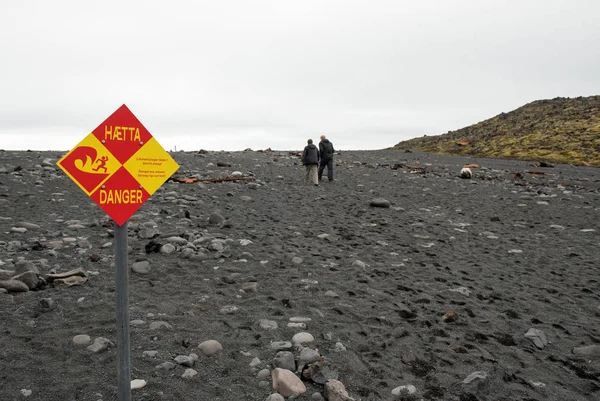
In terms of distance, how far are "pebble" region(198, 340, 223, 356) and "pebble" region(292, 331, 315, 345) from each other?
0.80m

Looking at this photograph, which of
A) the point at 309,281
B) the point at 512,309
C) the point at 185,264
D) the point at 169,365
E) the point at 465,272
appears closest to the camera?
the point at 169,365

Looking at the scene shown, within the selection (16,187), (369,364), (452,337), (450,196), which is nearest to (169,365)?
(369,364)

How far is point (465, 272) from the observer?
23.9 ft

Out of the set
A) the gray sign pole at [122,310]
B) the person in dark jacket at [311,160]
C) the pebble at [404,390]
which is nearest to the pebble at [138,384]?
the gray sign pole at [122,310]

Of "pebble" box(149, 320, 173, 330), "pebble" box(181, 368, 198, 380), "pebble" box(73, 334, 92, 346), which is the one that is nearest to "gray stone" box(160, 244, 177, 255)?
"pebble" box(149, 320, 173, 330)

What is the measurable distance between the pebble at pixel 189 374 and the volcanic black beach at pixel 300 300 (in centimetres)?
1

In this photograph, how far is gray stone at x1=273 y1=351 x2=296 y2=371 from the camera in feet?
13.5

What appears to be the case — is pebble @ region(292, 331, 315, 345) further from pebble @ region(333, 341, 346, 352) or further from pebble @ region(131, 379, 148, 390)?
pebble @ region(131, 379, 148, 390)

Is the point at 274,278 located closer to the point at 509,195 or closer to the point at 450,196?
the point at 450,196

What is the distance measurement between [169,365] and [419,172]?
1879 centimetres

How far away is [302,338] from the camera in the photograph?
4.63 metres

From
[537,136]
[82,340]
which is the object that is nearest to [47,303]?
[82,340]

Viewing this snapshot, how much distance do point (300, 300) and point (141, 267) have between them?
2.54 meters

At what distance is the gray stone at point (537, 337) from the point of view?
4.87 m
